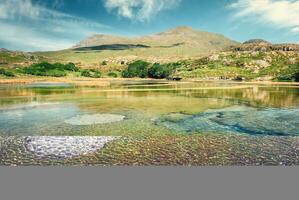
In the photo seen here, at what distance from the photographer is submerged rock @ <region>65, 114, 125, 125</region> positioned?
14.3m

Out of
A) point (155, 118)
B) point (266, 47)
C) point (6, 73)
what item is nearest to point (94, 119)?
point (155, 118)

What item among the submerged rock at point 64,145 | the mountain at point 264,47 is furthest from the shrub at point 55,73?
the mountain at point 264,47

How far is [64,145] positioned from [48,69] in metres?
31.0

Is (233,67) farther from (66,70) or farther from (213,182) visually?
(213,182)

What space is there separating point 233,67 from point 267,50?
11094 millimetres

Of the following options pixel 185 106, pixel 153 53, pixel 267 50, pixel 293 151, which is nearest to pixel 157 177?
pixel 293 151

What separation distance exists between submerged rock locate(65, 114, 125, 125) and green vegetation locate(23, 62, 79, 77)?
1994cm

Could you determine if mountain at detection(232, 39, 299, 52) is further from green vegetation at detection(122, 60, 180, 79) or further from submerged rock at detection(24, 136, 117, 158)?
submerged rock at detection(24, 136, 117, 158)

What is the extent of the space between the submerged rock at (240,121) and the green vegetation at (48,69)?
2213 centimetres

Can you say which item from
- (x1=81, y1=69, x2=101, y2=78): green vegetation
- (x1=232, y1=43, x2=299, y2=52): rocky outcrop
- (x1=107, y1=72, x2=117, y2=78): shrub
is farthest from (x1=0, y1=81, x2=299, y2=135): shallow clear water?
(x1=232, y1=43, x2=299, y2=52): rocky outcrop

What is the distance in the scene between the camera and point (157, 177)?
9.05 m

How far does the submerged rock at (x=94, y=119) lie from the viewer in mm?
14260

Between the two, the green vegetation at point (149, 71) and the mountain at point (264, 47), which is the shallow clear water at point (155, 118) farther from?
the mountain at point (264, 47)

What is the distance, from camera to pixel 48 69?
40.1 metres
